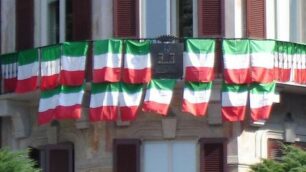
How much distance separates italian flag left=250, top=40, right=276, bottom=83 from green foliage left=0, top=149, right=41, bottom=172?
5710 millimetres

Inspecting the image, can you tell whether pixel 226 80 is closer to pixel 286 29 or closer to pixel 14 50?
pixel 286 29

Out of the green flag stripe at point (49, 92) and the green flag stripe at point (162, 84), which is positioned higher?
the green flag stripe at point (162, 84)

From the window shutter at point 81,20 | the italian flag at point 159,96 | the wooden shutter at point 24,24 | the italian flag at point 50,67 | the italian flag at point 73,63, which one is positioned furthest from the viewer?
the wooden shutter at point 24,24

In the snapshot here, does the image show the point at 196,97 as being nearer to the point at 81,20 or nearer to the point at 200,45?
the point at 200,45

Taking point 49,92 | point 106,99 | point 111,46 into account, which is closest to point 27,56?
point 49,92

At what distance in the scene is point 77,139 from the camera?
44.2 metres

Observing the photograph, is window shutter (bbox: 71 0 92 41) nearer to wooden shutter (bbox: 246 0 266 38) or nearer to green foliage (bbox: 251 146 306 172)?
wooden shutter (bbox: 246 0 266 38)

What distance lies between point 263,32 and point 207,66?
1830mm

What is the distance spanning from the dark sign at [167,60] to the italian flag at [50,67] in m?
2.51

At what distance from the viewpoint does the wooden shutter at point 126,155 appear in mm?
43250

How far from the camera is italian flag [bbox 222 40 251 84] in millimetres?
42438

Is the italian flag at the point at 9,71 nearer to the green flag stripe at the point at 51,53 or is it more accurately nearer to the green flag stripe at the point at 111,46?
the green flag stripe at the point at 51,53

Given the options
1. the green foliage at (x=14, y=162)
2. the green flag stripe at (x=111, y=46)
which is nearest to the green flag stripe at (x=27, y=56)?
the green flag stripe at (x=111, y=46)

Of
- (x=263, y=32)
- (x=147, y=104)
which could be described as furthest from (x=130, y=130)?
(x=263, y=32)
